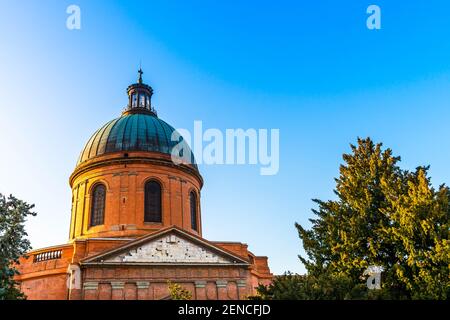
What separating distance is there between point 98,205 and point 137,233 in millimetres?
3772

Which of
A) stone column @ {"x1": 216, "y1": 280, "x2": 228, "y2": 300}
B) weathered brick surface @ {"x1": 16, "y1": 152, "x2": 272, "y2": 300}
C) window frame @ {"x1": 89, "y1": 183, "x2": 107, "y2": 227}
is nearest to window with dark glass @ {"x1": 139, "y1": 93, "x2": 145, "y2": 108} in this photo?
weathered brick surface @ {"x1": 16, "y1": 152, "x2": 272, "y2": 300}

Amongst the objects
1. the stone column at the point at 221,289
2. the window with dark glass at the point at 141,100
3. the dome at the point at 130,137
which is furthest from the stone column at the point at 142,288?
the window with dark glass at the point at 141,100

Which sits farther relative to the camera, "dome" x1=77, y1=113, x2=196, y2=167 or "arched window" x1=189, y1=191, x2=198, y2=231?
"arched window" x1=189, y1=191, x2=198, y2=231

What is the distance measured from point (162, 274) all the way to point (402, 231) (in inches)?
539

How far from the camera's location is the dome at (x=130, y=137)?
30.1 m

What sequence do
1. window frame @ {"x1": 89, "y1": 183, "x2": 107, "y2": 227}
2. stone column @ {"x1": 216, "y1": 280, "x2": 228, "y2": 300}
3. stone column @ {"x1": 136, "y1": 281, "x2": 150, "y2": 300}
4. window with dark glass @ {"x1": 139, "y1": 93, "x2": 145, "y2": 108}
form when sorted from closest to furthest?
stone column @ {"x1": 136, "y1": 281, "x2": 150, "y2": 300}
stone column @ {"x1": 216, "y1": 280, "x2": 228, "y2": 300}
window frame @ {"x1": 89, "y1": 183, "x2": 107, "y2": 227}
window with dark glass @ {"x1": 139, "y1": 93, "x2": 145, "y2": 108}

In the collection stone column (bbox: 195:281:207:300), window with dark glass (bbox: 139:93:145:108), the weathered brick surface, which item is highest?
window with dark glass (bbox: 139:93:145:108)

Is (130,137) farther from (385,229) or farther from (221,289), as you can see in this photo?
(385,229)

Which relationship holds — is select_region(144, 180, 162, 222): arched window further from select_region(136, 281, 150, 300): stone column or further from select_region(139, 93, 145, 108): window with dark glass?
select_region(139, 93, 145, 108): window with dark glass

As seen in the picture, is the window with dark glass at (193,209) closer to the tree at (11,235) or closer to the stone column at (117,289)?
the stone column at (117,289)

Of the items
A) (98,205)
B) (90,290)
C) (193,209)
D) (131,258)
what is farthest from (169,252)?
(193,209)

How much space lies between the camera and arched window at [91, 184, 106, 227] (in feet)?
92.9

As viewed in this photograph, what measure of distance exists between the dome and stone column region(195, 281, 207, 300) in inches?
397
